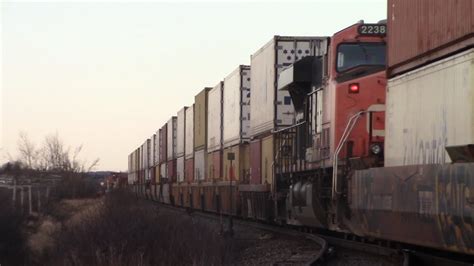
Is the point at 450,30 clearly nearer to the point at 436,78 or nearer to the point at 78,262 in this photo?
the point at 436,78

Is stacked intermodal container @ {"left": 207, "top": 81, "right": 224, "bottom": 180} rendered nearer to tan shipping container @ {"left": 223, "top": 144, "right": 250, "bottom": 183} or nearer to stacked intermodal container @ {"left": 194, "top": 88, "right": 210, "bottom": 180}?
stacked intermodal container @ {"left": 194, "top": 88, "right": 210, "bottom": 180}

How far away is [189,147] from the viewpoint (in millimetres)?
32594

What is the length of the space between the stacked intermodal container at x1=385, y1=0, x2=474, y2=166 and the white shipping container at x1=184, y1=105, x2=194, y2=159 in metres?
23.0

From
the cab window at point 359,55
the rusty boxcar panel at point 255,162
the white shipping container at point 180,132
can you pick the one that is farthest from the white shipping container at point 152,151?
the cab window at point 359,55

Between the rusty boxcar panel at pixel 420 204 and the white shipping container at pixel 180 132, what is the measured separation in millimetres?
25542

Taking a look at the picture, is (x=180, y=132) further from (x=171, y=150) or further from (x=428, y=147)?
A: (x=428, y=147)

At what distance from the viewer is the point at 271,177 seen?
55.5 ft

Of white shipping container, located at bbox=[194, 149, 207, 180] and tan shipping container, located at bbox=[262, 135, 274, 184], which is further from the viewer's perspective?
white shipping container, located at bbox=[194, 149, 207, 180]

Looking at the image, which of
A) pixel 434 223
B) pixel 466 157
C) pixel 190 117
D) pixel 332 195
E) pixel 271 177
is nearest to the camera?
pixel 466 157

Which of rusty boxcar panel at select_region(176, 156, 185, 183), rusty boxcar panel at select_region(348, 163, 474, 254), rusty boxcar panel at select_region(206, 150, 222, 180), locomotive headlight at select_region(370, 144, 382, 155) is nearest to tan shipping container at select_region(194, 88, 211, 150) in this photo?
rusty boxcar panel at select_region(206, 150, 222, 180)

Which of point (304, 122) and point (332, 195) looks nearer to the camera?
point (332, 195)

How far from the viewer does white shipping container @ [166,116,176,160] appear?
125ft

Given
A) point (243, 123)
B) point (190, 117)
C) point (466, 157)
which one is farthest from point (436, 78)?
point (190, 117)

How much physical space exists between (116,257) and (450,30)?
7.14m
